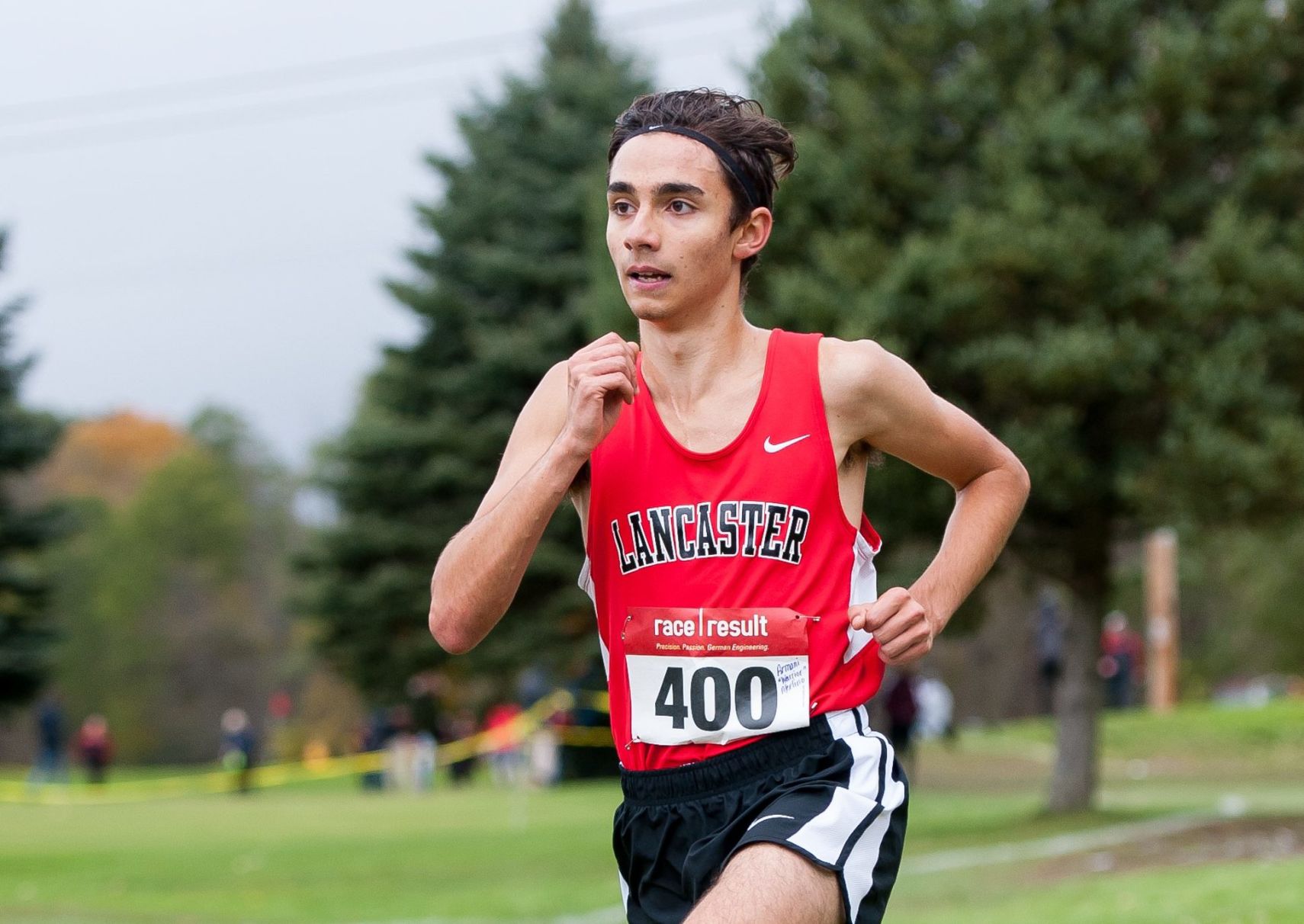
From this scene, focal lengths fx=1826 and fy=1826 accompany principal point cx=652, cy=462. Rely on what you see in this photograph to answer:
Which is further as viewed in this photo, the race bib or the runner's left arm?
the runner's left arm

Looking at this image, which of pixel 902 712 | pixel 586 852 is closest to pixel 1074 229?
pixel 586 852

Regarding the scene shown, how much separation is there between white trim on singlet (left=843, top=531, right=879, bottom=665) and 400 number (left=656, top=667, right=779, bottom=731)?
8.0 inches

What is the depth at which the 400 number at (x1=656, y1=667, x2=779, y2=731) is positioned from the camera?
3848mm

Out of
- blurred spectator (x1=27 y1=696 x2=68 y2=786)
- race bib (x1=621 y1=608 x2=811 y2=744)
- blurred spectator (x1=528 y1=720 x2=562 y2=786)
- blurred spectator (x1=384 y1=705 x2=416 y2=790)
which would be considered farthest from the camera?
blurred spectator (x1=27 y1=696 x2=68 y2=786)

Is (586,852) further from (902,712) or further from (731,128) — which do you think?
(731,128)

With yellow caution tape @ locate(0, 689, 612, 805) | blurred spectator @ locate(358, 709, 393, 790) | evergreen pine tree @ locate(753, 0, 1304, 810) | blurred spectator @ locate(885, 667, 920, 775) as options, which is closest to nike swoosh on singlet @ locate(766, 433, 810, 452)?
evergreen pine tree @ locate(753, 0, 1304, 810)

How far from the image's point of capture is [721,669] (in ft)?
12.6

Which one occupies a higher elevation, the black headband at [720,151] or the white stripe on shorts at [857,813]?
the black headband at [720,151]

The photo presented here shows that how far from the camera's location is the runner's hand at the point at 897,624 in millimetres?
3699

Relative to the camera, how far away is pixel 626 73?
1425 inches

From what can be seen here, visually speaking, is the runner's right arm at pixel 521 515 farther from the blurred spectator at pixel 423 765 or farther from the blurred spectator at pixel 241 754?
the blurred spectator at pixel 241 754

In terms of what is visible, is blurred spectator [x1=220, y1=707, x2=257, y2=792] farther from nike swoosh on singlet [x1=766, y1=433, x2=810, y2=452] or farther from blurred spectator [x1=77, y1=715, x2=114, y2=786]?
nike swoosh on singlet [x1=766, y1=433, x2=810, y2=452]

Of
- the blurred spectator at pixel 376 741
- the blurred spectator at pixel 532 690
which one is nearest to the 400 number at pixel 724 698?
the blurred spectator at pixel 532 690

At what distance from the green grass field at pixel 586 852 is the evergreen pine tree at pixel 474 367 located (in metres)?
6.10
